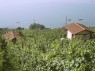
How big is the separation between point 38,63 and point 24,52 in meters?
6.96

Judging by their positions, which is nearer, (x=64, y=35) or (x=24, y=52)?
(x=24, y=52)

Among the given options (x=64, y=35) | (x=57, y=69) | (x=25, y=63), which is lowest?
(x=64, y=35)

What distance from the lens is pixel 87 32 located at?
55.4 metres

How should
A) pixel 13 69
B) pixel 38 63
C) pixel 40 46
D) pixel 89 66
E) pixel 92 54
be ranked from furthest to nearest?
pixel 40 46 → pixel 13 69 → pixel 38 63 → pixel 92 54 → pixel 89 66

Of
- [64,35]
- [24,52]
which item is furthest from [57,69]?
[64,35]

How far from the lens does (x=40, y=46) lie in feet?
117

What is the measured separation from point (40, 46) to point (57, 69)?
1686 cm

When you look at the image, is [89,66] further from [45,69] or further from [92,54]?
[45,69]

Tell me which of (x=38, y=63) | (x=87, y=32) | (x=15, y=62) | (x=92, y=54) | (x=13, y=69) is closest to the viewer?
(x=92, y=54)

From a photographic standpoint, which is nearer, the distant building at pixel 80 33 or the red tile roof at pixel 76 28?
the distant building at pixel 80 33

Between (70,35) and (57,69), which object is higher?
(57,69)

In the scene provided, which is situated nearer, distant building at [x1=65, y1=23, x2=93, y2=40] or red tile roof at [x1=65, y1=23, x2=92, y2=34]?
distant building at [x1=65, y1=23, x2=93, y2=40]

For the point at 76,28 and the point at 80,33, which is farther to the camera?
the point at 76,28

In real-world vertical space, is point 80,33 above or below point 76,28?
below
